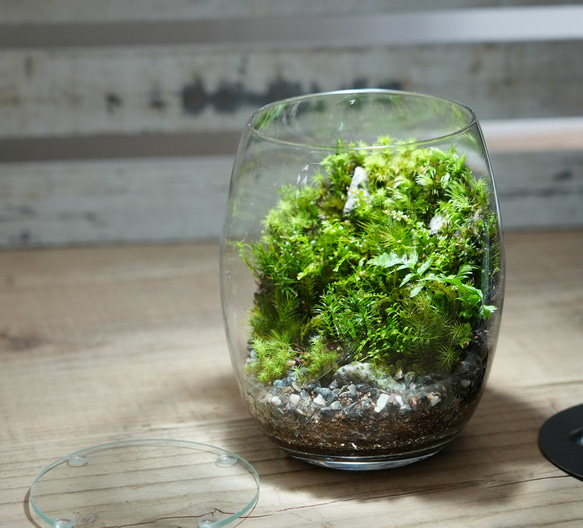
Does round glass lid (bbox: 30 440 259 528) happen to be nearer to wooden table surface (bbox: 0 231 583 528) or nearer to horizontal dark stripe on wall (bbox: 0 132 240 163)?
wooden table surface (bbox: 0 231 583 528)

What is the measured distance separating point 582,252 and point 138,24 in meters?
0.75

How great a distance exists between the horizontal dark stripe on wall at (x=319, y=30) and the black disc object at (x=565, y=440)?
72 cm

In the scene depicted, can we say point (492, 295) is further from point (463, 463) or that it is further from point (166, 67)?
point (166, 67)

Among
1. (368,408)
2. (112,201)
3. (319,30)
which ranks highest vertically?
(319,30)

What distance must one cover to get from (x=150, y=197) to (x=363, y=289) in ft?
2.61

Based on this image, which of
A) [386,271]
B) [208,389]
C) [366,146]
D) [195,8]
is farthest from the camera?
[195,8]

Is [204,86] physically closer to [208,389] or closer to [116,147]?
[116,147]

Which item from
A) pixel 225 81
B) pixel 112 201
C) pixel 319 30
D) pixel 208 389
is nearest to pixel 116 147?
pixel 112 201

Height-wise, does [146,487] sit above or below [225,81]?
below

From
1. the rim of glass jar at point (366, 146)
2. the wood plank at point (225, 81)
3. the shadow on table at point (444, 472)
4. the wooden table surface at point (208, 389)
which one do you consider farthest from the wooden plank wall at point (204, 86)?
the shadow on table at point (444, 472)

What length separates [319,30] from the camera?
1274 millimetres

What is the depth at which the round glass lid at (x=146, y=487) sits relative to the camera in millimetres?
610

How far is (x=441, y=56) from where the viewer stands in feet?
4.19

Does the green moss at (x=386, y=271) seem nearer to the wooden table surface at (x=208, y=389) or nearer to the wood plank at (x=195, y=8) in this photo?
the wooden table surface at (x=208, y=389)
